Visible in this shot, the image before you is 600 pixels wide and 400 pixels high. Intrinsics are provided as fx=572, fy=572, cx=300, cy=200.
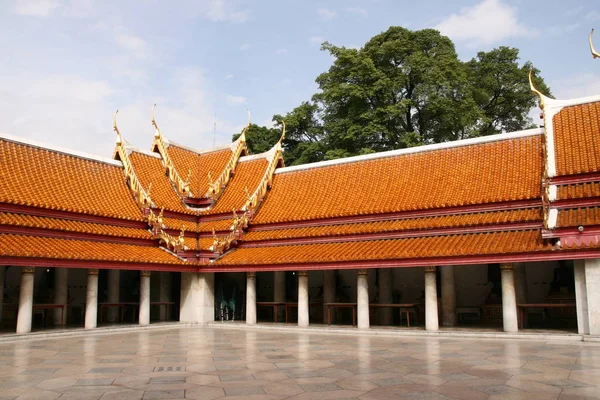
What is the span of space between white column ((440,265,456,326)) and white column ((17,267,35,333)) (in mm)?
13973

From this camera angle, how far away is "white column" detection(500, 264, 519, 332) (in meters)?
17.7

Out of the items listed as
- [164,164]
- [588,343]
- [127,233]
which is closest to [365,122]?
[164,164]

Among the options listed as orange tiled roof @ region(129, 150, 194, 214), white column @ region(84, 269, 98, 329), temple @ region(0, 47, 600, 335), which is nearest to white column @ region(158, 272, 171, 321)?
temple @ region(0, 47, 600, 335)

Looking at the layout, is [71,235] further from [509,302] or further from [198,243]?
[509,302]

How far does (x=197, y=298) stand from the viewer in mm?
24328

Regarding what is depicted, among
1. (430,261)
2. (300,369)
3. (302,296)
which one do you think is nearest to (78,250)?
(302,296)

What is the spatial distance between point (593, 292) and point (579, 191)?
356cm

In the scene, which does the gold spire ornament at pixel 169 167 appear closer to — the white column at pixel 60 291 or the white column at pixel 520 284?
the white column at pixel 60 291

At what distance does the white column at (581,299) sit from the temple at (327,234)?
4 cm

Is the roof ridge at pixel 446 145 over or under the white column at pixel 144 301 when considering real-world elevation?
over

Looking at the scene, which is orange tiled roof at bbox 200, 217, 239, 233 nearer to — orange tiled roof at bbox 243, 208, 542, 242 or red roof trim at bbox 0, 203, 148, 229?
orange tiled roof at bbox 243, 208, 542, 242

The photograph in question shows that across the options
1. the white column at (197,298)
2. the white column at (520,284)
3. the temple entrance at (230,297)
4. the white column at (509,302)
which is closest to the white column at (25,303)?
the white column at (197,298)

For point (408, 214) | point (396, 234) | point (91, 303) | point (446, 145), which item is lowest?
point (91, 303)

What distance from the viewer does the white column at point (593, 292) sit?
1609 centimetres
